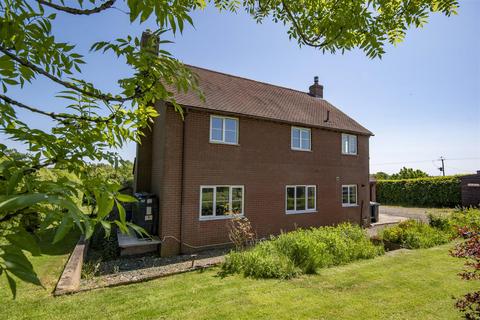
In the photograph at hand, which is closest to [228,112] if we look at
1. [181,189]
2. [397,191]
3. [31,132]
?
[181,189]

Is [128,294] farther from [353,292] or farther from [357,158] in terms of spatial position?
[357,158]

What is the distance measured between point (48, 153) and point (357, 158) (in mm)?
18329

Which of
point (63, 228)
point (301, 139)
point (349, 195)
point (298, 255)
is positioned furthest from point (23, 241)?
point (349, 195)

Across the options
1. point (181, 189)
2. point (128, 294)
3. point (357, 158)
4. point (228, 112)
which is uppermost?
point (228, 112)

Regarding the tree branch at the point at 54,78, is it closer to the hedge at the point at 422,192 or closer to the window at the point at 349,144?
the window at the point at 349,144

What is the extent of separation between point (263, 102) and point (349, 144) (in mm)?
6522

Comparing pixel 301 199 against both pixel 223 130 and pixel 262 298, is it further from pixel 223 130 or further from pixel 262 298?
pixel 262 298

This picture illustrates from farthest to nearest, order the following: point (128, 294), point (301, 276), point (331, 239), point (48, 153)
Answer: point (331, 239), point (301, 276), point (128, 294), point (48, 153)

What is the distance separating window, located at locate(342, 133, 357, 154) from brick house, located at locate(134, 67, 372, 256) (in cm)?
6

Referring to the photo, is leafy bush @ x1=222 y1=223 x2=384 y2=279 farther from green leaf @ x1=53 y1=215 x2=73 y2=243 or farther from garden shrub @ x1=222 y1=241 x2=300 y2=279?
green leaf @ x1=53 y1=215 x2=73 y2=243

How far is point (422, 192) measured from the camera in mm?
29094

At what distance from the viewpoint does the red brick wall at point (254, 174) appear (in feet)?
36.4

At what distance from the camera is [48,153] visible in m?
1.70

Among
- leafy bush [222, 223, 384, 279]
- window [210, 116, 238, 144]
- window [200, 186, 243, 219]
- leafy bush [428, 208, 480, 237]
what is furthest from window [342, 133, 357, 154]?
window [200, 186, 243, 219]
